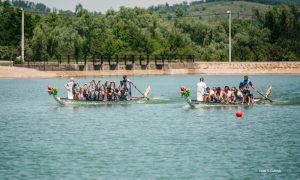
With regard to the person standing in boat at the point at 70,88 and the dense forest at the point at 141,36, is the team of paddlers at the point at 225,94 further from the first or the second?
the dense forest at the point at 141,36

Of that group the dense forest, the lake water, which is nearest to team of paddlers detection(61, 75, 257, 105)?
the lake water

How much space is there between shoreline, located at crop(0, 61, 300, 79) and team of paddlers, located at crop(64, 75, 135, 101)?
5332 cm

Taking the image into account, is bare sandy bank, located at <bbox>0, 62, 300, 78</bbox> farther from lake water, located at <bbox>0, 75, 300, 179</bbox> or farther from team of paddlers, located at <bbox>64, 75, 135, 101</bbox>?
team of paddlers, located at <bbox>64, 75, 135, 101</bbox>

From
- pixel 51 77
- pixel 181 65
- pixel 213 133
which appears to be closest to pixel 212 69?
pixel 181 65

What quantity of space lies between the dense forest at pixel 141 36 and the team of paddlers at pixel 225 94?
73.0m

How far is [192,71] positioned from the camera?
408ft

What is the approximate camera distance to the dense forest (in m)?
133

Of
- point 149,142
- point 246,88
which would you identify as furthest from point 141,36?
point 149,142

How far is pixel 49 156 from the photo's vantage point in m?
34.9

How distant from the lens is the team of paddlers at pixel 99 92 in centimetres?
5762

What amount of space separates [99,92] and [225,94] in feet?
29.9

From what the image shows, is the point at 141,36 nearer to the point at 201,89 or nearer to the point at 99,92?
the point at 99,92

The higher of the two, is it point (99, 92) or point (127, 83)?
point (127, 83)

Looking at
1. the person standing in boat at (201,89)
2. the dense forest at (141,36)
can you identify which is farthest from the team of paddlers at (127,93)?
the dense forest at (141,36)
